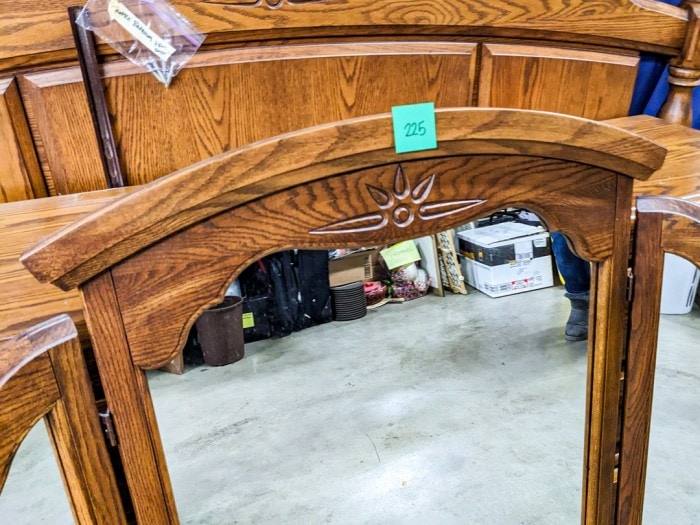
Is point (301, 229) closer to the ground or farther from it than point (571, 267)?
farther from it

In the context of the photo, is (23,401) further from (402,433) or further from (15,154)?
(402,433)

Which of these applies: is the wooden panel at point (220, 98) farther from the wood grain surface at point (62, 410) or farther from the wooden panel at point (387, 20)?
the wood grain surface at point (62, 410)

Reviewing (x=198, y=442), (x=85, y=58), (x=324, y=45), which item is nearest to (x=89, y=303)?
(x=85, y=58)

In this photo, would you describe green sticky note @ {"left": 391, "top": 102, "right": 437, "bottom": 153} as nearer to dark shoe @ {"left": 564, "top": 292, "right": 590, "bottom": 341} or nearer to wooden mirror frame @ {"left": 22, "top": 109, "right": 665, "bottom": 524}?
wooden mirror frame @ {"left": 22, "top": 109, "right": 665, "bottom": 524}

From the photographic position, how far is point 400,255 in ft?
8.64

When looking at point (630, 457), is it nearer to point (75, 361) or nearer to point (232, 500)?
point (75, 361)

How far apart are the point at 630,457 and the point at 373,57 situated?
0.82 metres

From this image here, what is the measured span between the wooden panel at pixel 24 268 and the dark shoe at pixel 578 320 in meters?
1.68

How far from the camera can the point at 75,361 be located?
1.50 ft

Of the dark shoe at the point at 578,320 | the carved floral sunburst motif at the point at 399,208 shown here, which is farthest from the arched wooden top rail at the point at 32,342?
the dark shoe at the point at 578,320

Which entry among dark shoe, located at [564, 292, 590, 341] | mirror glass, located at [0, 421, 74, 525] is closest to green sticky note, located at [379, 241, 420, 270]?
dark shoe, located at [564, 292, 590, 341]

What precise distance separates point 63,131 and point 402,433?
1218mm

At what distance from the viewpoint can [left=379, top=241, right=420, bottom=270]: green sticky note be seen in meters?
2.57

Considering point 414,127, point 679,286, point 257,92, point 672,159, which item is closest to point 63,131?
point 257,92
